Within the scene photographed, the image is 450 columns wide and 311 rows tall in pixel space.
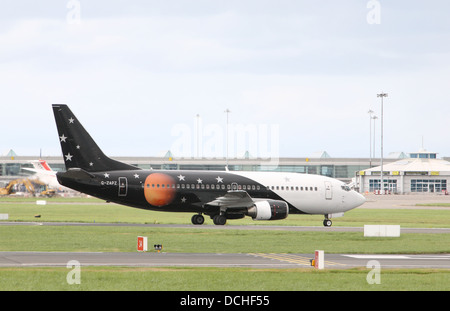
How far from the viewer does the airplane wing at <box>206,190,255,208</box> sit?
4897 centimetres

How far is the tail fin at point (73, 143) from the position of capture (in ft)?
154

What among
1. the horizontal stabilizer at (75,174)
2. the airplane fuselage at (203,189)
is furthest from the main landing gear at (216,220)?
the horizontal stabilizer at (75,174)

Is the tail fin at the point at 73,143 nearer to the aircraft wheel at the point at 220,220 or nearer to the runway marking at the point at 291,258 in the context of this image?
the aircraft wheel at the point at 220,220

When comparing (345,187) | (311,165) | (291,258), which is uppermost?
(311,165)

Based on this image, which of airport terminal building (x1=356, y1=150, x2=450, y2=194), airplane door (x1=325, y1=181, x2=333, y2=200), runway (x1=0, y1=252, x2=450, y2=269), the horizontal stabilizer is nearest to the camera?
runway (x1=0, y1=252, x2=450, y2=269)

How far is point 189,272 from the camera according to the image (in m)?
23.5

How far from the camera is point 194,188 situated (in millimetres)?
49281

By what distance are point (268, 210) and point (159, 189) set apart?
775 cm

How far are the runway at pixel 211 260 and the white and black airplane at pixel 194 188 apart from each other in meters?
17.4

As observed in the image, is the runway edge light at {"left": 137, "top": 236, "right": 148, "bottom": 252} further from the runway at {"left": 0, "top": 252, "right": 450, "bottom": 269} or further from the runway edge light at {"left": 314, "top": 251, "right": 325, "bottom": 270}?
the runway edge light at {"left": 314, "top": 251, "right": 325, "bottom": 270}

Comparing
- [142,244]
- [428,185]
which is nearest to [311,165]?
[428,185]

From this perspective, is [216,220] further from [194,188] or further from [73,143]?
[73,143]

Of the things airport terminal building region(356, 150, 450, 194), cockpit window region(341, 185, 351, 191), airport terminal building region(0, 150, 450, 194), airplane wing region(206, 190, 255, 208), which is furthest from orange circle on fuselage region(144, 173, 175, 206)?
airport terminal building region(0, 150, 450, 194)
